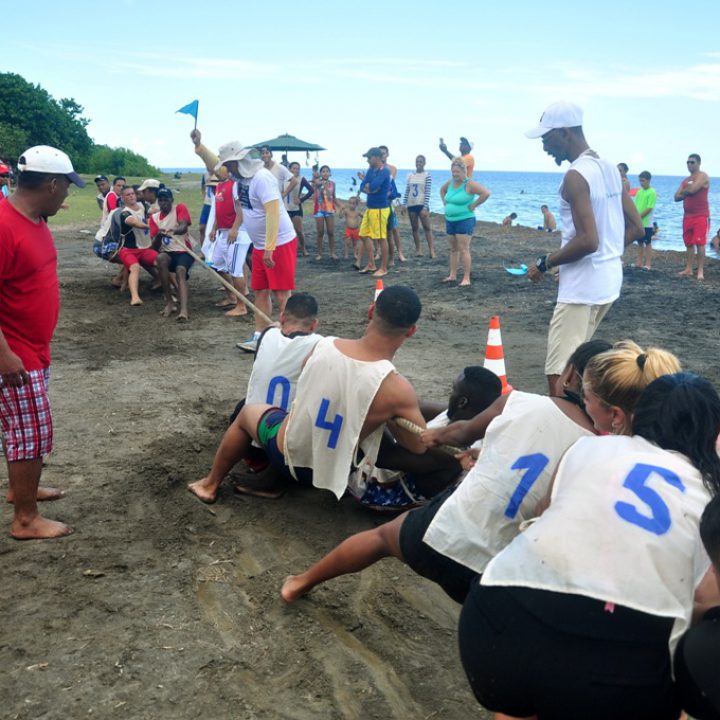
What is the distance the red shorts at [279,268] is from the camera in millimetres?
7504

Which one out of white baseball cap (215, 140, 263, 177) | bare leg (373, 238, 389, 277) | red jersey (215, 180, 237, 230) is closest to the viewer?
white baseball cap (215, 140, 263, 177)

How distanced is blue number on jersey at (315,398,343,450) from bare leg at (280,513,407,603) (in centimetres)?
71

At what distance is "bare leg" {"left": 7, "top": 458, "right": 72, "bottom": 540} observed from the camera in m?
3.69

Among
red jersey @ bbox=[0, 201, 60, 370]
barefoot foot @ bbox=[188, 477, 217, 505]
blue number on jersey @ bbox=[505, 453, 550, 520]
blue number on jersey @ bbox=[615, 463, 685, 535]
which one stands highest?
red jersey @ bbox=[0, 201, 60, 370]

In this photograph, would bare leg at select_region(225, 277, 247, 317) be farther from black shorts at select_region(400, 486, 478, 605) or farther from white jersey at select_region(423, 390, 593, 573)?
white jersey at select_region(423, 390, 593, 573)

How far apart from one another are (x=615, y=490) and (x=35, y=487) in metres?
2.92

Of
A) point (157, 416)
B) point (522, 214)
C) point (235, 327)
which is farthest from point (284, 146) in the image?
point (522, 214)

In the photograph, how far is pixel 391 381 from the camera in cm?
363

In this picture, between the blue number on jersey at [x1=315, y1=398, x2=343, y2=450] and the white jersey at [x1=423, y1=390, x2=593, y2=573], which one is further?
the blue number on jersey at [x1=315, y1=398, x2=343, y2=450]

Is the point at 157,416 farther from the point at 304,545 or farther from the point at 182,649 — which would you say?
the point at 182,649

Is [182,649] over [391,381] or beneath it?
beneath

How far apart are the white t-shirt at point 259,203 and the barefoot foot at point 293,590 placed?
468 centimetres

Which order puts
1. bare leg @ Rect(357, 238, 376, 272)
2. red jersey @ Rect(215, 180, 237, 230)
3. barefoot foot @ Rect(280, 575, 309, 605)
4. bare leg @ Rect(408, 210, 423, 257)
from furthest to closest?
bare leg @ Rect(408, 210, 423, 257) → bare leg @ Rect(357, 238, 376, 272) → red jersey @ Rect(215, 180, 237, 230) → barefoot foot @ Rect(280, 575, 309, 605)

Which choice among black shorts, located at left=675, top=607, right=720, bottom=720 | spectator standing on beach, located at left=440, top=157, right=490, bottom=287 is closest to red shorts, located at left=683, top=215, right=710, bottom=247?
spectator standing on beach, located at left=440, top=157, right=490, bottom=287
